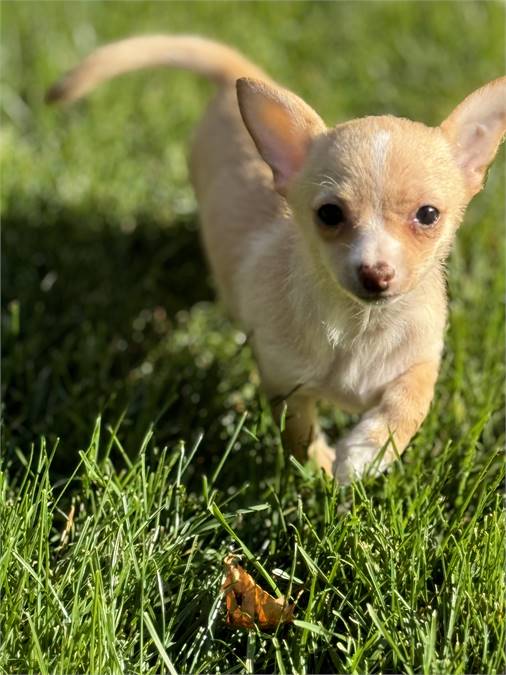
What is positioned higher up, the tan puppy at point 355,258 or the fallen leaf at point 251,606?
the tan puppy at point 355,258

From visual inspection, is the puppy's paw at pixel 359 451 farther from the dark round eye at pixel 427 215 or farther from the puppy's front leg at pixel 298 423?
the dark round eye at pixel 427 215

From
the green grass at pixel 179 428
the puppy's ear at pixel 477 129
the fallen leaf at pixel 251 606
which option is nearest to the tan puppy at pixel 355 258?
the puppy's ear at pixel 477 129

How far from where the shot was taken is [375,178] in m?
2.19

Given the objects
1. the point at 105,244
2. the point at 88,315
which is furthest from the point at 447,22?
the point at 88,315

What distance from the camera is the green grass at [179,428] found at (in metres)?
2.21

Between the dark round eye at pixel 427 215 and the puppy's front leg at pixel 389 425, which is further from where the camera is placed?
the puppy's front leg at pixel 389 425

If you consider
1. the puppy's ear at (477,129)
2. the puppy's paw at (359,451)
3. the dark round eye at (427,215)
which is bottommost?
the puppy's paw at (359,451)

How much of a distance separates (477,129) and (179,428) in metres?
1.18

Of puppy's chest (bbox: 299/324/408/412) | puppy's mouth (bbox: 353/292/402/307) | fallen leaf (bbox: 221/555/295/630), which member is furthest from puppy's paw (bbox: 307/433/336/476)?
puppy's mouth (bbox: 353/292/402/307)

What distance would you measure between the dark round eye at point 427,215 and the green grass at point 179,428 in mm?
648

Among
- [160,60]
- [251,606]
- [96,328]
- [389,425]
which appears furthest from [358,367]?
[160,60]

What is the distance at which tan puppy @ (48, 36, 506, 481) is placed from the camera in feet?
7.22

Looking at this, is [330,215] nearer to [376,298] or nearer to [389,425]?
[376,298]

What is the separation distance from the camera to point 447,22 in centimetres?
510
